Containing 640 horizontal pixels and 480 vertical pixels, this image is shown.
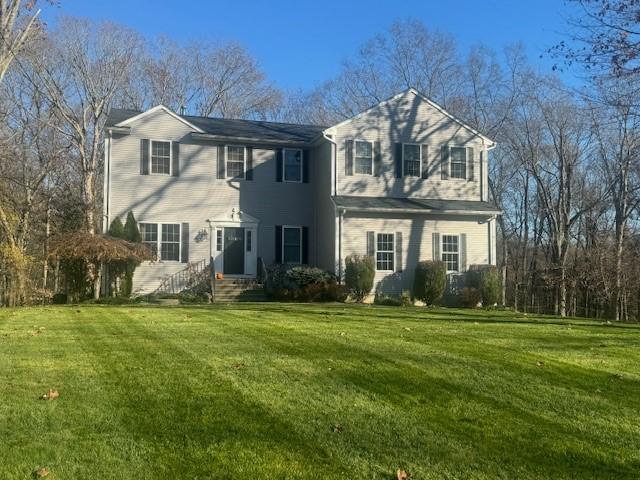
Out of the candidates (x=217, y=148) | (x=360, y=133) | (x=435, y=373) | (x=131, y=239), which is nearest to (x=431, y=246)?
(x=360, y=133)

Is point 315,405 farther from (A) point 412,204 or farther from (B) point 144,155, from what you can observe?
(B) point 144,155

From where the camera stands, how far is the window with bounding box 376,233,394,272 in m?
20.8

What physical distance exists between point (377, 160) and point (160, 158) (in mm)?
7409

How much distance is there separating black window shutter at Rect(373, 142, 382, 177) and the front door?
515 cm

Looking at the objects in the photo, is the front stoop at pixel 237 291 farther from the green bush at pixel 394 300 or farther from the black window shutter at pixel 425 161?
the black window shutter at pixel 425 161

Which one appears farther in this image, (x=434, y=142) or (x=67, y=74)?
(x=67, y=74)

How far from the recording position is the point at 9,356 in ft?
24.0

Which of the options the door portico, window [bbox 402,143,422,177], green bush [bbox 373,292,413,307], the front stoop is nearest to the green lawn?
green bush [bbox 373,292,413,307]

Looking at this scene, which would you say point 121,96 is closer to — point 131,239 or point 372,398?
point 131,239

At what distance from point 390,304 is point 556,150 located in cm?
1474

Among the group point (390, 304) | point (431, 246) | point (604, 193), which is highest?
point (604, 193)

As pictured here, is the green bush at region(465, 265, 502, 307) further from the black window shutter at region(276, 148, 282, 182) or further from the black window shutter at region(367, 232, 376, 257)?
the black window shutter at region(276, 148, 282, 182)

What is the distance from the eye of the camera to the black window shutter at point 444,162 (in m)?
21.9

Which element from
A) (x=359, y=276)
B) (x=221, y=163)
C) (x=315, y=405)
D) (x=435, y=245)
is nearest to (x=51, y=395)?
(x=315, y=405)
